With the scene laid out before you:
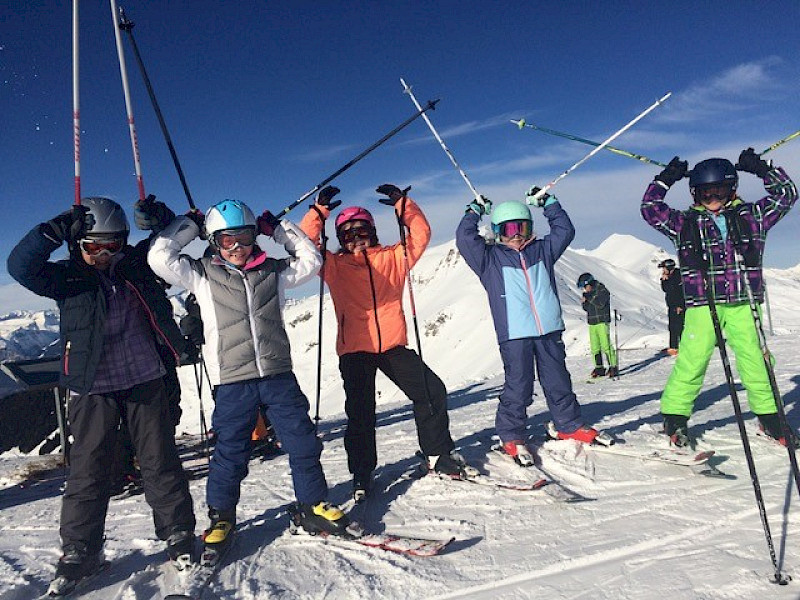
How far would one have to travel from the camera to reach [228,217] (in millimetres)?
3684

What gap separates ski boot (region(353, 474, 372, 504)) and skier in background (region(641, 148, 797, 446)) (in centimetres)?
270

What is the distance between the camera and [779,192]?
459 centimetres

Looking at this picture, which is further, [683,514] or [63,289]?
[683,514]

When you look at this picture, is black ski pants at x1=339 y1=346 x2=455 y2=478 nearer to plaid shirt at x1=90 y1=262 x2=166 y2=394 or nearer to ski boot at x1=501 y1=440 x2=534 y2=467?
ski boot at x1=501 y1=440 x2=534 y2=467

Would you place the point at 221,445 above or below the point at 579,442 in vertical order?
above

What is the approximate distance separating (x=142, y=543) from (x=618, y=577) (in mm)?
3262

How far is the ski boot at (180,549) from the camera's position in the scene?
133 inches

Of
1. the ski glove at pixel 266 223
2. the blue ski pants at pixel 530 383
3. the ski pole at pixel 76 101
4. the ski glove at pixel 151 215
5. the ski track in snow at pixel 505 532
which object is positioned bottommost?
the ski track in snow at pixel 505 532

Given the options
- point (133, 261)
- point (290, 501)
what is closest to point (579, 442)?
point (290, 501)

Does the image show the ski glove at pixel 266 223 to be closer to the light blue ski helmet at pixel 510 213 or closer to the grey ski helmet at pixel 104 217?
the grey ski helmet at pixel 104 217

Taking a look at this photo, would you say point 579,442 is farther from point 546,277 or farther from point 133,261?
point 133,261

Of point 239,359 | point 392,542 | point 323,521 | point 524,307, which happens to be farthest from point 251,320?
point 524,307

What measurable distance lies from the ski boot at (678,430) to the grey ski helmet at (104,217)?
4.67 meters

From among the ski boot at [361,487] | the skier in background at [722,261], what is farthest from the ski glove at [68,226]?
the skier in background at [722,261]
